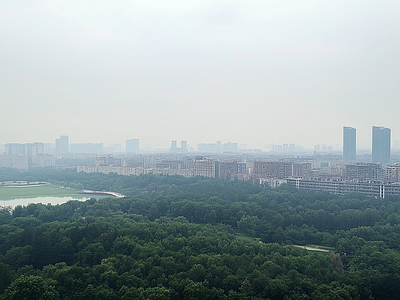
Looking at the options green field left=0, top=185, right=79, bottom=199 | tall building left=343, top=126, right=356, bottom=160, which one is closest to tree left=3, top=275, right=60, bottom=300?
green field left=0, top=185, right=79, bottom=199

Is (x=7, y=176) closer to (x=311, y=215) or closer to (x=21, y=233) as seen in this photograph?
(x=21, y=233)

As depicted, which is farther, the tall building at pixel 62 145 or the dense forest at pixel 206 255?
the tall building at pixel 62 145

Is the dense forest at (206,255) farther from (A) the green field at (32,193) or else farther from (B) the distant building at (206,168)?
(B) the distant building at (206,168)

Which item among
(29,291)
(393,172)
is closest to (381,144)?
(393,172)

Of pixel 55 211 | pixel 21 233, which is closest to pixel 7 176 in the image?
pixel 55 211

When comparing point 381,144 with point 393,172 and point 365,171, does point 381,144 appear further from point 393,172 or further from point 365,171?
point 393,172

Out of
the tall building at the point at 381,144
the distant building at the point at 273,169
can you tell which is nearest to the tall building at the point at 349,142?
the tall building at the point at 381,144
